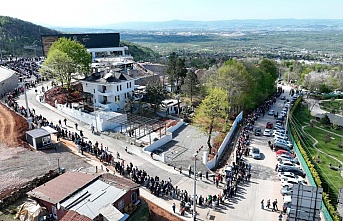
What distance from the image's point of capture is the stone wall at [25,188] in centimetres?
2108

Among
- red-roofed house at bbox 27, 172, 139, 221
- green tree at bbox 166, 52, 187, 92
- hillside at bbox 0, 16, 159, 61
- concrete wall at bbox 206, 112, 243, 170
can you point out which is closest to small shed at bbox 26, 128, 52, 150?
red-roofed house at bbox 27, 172, 139, 221

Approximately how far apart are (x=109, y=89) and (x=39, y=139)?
54.2ft

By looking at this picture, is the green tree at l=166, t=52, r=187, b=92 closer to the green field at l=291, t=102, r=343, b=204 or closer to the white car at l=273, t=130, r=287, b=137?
the green field at l=291, t=102, r=343, b=204

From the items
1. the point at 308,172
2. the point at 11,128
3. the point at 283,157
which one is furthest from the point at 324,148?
the point at 11,128

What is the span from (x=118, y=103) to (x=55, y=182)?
24.6 metres

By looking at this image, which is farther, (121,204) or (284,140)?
(284,140)

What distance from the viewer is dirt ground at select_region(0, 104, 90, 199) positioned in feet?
78.7

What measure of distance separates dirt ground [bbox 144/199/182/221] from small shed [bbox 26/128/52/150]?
13926 mm

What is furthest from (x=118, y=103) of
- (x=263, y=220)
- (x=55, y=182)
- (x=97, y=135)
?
(x=263, y=220)

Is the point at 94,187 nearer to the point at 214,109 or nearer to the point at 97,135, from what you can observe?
the point at 97,135

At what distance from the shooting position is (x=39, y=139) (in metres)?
30.0

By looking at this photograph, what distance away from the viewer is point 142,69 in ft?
240

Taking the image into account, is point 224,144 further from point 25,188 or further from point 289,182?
point 25,188

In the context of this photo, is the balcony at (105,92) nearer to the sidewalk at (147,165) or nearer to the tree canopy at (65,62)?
the sidewalk at (147,165)
